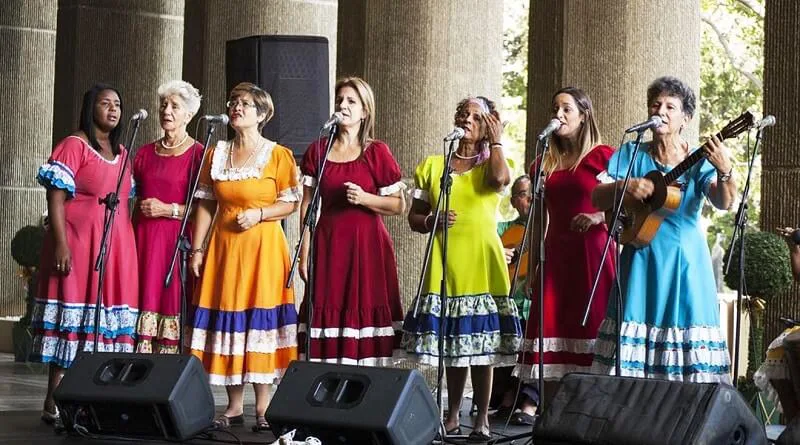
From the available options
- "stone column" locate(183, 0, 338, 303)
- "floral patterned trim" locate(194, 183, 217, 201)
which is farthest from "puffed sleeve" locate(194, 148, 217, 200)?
"stone column" locate(183, 0, 338, 303)

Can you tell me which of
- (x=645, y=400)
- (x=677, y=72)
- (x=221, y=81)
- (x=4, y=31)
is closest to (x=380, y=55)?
(x=221, y=81)

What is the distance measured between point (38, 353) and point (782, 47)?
3.85 m

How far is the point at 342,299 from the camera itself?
738 centimetres

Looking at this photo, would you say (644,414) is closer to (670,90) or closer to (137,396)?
(670,90)

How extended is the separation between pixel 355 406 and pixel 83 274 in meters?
2.22

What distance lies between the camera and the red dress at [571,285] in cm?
699

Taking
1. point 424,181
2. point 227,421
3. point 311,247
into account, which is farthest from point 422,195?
point 227,421

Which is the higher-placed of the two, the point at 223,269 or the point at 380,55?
the point at 380,55

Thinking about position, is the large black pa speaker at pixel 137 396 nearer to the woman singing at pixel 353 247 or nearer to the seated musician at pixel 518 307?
the woman singing at pixel 353 247

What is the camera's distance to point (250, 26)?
34.0 ft

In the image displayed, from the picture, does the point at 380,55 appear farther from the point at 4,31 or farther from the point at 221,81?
the point at 4,31

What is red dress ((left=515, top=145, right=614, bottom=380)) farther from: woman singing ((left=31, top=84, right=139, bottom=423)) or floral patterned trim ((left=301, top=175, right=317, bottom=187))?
woman singing ((left=31, top=84, right=139, bottom=423))

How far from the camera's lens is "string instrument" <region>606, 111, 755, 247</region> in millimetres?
6305

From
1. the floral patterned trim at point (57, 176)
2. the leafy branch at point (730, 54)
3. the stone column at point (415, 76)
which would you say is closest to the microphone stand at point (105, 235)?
the floral patterned trim at point (57, 176)
